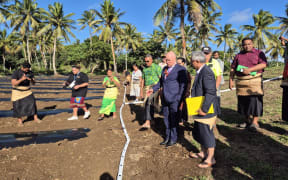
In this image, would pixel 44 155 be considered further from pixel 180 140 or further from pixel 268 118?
pixel 268 118

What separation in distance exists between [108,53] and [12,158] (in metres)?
35.2

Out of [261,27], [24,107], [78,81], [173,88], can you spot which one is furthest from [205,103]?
[261,27]

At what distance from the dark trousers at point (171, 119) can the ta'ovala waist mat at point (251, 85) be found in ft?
5.63

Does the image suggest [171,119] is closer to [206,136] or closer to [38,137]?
[206,136]

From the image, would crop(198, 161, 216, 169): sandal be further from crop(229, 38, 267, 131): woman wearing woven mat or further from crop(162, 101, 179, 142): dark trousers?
crop(229, 38, 267, 131): woman wearing woven mat

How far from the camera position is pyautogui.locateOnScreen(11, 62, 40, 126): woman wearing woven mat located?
4.86m

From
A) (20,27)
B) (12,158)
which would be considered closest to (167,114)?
(12,158)

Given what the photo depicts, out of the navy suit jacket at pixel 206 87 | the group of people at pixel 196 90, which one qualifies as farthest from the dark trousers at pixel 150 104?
the navy suit jacket at pixel 206 87

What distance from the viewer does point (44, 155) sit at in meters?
3.10

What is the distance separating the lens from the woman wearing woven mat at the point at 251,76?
368cm

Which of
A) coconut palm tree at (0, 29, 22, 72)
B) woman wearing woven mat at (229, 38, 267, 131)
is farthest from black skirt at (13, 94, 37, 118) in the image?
coconut palm tree at (0, 29, 22, 72)

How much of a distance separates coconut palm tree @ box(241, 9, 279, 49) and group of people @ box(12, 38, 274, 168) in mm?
32509

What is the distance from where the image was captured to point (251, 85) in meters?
3.79

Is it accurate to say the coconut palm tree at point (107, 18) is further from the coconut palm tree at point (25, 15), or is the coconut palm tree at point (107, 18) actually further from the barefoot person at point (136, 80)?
the barefoot person at point (136, 80)
